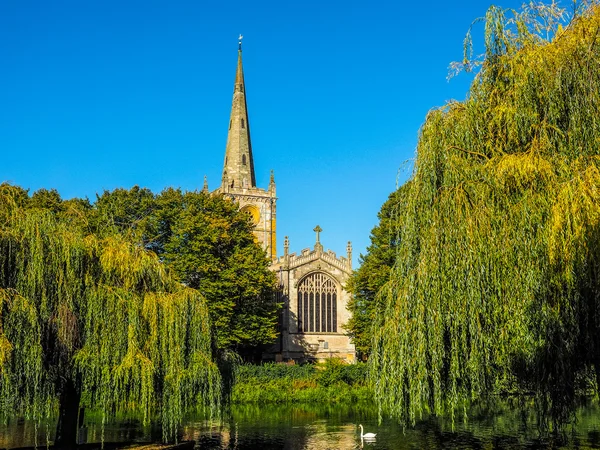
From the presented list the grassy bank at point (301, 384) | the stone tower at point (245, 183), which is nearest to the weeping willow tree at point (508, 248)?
the grassy bank at point (301, 384)

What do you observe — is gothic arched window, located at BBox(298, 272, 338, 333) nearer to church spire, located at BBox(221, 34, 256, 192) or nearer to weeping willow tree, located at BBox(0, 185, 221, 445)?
church spire, located at BBox(221, 34, 256, 192)

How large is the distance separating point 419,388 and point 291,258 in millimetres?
40779

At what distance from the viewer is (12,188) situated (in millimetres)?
15242

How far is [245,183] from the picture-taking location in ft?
189

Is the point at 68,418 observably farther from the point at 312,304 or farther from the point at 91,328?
the point at 312,304

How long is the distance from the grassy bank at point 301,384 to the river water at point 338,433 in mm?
7077

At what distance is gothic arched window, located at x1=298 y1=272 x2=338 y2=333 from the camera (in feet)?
165

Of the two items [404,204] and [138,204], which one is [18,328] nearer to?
[404,204]

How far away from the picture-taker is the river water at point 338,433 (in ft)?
60.7

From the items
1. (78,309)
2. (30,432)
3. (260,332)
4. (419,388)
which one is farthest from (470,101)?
(260,332)

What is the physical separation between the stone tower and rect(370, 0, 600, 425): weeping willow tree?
148 feet

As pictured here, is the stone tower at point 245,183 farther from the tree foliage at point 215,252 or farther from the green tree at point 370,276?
the green tree at point 370,276

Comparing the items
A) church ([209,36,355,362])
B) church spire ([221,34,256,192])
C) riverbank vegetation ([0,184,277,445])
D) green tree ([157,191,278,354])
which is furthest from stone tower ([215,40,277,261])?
riverbank vegetation ([0,184,277,445])

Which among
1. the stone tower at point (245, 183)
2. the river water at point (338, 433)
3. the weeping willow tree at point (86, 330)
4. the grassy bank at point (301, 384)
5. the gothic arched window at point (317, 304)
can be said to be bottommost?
the river water at point (338, 433)
